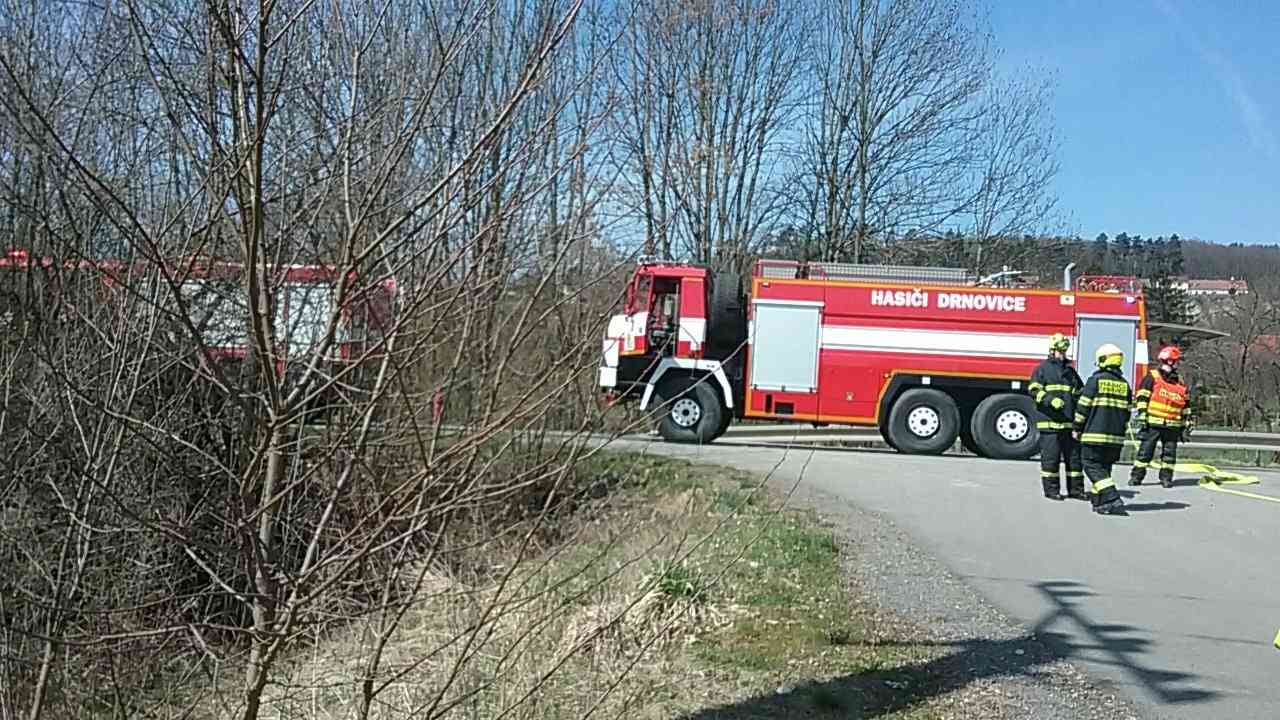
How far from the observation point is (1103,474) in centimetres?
1137

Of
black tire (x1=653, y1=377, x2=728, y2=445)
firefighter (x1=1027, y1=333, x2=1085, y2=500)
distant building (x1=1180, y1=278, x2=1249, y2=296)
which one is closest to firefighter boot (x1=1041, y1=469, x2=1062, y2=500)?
firefighter (x1=1027, y1=333, x2=1085, y2=500)

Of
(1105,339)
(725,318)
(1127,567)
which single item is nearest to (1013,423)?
(1105,339)

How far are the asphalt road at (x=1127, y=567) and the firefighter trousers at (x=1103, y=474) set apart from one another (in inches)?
7.8

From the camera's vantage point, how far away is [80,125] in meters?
6.48

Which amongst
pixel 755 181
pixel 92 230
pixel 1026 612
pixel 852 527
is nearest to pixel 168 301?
pixel 92 230

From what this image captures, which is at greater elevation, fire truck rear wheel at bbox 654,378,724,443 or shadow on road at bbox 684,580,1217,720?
fire truck rear wheel at bbox 654,378,724,443

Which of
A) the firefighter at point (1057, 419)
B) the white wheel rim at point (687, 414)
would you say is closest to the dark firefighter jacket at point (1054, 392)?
the firefighter at point (1057, 419)

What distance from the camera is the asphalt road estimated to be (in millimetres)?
5836

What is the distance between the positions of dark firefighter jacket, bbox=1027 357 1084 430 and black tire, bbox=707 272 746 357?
6.76 meters

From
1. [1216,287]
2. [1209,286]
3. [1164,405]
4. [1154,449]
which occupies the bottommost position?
[1154,449]

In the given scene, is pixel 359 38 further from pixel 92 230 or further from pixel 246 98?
pixel 92 230

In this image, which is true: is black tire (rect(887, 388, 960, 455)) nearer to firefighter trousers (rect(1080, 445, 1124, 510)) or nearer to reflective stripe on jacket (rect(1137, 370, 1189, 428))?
reflective stripe on jacket (rect(1137, 370, 1189, 428))

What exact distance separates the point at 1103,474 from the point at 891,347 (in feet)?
24.4

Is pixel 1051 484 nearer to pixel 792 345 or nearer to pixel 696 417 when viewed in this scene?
pixel 792 345
